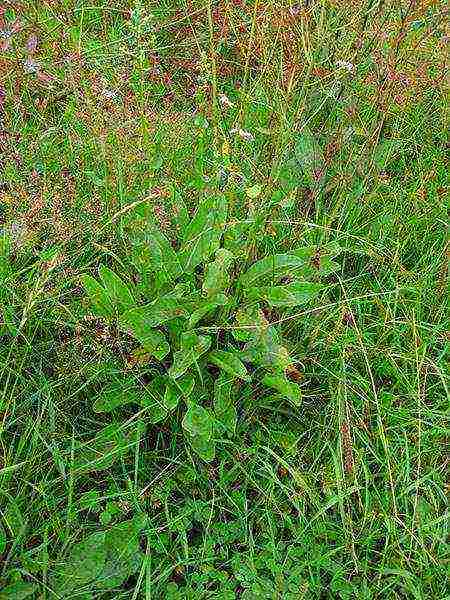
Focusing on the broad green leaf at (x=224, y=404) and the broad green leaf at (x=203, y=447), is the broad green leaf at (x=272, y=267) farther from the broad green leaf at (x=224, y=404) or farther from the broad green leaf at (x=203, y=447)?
the broad green leaf at (x=203, y=447)

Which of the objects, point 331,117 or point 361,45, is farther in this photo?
point 331,117

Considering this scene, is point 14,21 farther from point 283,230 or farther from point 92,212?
point 283,230

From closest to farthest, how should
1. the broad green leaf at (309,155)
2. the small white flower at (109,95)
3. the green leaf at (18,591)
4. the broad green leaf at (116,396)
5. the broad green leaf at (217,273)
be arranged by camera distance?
the green leaf at (18,591) < the broad green leaf at (217,273) < the broad green leaf at (116,396) < the small white flower at (109,95) < the broad green leaf at (309,155)

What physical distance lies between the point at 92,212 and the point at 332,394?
807mm

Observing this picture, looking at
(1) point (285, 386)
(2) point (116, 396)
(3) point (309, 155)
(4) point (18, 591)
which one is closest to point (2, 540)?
(4) point (18, 591)

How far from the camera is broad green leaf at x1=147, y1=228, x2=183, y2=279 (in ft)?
5.82

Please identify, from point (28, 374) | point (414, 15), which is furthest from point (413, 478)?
point (414, 15)

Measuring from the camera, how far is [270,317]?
6.28 ft

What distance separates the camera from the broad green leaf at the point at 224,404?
70.2 inches

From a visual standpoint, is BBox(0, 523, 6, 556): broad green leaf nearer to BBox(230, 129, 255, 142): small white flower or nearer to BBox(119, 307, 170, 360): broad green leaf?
BBox(119, 307, 170, 360): broad green leaf

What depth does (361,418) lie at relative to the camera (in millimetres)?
1904

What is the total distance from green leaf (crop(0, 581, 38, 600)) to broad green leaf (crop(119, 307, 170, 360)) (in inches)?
22.6

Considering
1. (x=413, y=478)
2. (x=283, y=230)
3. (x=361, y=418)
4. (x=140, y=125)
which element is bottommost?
(x=413, y=478)

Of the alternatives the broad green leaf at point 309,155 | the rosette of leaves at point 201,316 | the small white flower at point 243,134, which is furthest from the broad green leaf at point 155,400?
the broad green leaf at point 309,155
